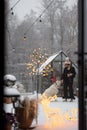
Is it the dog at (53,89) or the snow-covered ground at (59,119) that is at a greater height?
the dog at (53,89)

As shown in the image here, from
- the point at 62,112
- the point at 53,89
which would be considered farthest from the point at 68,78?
the point at 62,112

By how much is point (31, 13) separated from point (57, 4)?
22 centimetres

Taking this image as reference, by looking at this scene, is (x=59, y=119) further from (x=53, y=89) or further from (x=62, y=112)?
(x=53, y=89)

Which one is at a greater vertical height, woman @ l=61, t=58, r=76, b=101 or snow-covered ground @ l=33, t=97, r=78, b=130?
woman @ l=61, t=58, r=76, b=101

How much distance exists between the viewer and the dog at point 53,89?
2288 millimetres

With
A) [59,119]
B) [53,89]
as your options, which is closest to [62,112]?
[59,119]

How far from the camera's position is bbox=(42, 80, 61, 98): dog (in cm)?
229

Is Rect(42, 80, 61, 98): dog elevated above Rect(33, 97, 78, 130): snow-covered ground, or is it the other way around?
Rect(42, 80, 61, 98): dog

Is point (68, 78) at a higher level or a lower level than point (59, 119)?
higher

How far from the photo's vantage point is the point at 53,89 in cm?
229

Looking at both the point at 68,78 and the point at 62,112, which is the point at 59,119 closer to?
the point at 62,112

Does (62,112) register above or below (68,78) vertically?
below

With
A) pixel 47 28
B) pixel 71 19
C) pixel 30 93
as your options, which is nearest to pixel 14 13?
pixel 47 28

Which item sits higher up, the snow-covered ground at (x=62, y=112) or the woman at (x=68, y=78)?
the woman at (x=68, y=78)
